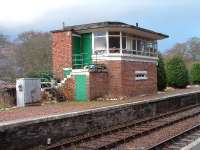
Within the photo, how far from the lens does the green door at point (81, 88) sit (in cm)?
3011

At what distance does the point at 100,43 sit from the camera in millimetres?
32844

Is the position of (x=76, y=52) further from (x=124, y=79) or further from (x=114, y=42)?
(x=124, y=79)

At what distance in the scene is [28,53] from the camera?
6069 centimetres

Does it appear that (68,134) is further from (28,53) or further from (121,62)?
(28,53)

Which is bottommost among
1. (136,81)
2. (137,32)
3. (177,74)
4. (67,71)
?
(136,81)

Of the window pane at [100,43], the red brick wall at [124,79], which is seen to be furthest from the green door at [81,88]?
the window pane at [100,43]

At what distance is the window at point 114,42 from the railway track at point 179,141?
14307 millimetres

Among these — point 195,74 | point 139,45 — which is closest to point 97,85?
point 139,45

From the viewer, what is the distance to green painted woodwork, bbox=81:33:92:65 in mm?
33484

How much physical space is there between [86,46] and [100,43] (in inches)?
55.7

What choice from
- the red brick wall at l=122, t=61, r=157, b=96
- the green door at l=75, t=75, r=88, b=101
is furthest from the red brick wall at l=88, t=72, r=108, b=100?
the red brick wall at l=122, t=61, r=157, b=96

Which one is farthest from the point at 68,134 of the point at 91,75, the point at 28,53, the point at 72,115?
the point at 28,53

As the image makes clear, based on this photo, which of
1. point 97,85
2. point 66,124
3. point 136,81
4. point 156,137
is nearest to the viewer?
point 66,124

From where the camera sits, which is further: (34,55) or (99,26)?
(34,55)
